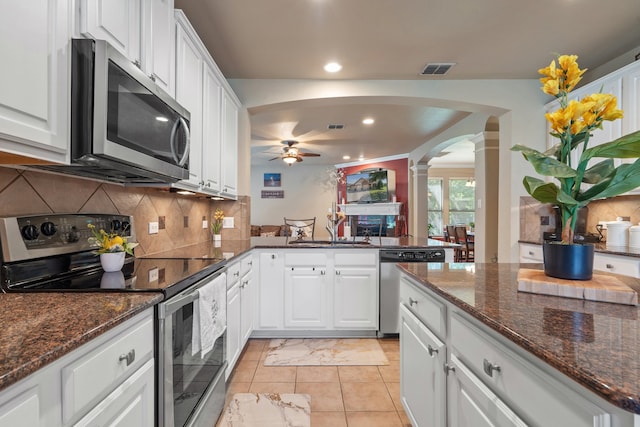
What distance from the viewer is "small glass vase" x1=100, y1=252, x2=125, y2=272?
1.46 metres

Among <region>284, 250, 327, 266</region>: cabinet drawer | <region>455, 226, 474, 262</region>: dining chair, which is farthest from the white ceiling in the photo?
<region>455, 226, 474, 262</region>: dining chair

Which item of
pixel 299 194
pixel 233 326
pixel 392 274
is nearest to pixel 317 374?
pixel 233 326

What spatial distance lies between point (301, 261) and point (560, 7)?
8.72 feet

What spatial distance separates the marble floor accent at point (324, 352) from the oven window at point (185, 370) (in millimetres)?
1143

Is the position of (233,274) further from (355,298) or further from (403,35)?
(403,35)

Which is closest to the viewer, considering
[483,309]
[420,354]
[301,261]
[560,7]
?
[483,309]

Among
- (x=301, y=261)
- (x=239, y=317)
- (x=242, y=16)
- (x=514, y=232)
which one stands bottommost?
(x=239, y=317)

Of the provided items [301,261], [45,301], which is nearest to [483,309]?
[45,301]

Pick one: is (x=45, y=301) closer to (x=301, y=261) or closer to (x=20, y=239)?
(x=20, y=239)

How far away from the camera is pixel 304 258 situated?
3078 mm

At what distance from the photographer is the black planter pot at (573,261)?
1141mm

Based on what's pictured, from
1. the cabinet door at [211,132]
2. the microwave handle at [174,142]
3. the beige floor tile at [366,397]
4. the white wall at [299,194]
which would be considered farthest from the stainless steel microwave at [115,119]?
the white wall at [299,194]

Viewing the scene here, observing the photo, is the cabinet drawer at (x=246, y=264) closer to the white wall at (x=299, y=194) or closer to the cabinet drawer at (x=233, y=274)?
the cabinet drawer at (x=233, y=274)

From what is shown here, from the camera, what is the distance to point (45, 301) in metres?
1.02
